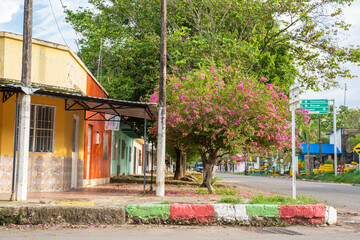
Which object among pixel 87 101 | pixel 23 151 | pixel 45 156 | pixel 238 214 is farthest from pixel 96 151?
pixel 238 214

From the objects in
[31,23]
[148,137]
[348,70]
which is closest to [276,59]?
[348,70]

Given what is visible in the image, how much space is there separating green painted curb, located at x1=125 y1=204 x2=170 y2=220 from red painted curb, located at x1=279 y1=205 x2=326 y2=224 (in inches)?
93.5

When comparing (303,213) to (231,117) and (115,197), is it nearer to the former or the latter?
(115,197)

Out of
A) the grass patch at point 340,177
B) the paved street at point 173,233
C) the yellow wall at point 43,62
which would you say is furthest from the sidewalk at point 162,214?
the grass patch at point 340,177

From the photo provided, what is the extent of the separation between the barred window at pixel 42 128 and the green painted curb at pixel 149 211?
18.5 feet

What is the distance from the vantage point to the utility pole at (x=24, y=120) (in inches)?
388

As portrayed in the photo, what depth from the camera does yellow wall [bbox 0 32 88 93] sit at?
12.4 m

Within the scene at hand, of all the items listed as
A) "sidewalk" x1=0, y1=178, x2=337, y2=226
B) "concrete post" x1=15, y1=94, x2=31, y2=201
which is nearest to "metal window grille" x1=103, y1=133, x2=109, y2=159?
"concrete post" x1=15, y1=94, x2=31, y2=201

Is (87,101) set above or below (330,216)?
above

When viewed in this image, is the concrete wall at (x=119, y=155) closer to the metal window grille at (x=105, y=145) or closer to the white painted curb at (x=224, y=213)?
the metal window grille at (x=105, y=145)

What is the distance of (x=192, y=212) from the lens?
8719mm

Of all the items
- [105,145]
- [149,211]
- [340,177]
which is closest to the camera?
[149,211]

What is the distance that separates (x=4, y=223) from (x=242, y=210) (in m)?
4.62

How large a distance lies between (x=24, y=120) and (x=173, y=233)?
465 centimetres
